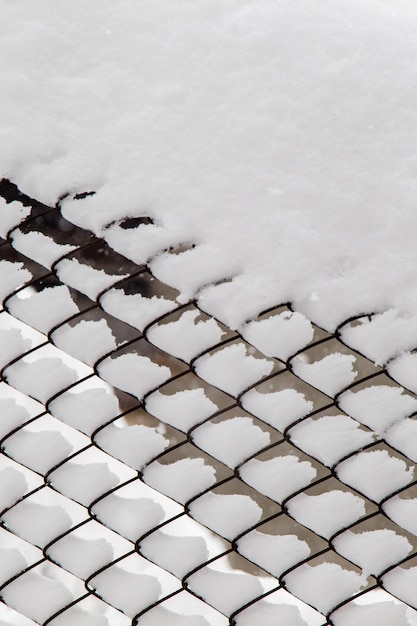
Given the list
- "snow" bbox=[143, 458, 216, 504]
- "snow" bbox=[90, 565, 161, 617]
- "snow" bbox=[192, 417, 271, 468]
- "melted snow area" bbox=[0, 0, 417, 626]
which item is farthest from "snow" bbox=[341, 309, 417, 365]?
"snow" bbox=[90, 565, 161, 617]

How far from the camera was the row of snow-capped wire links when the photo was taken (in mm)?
1355

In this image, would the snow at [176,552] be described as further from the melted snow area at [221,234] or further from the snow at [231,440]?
the snow at [231,440]

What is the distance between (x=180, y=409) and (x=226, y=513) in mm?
285

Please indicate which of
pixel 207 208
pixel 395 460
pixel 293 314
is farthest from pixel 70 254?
pixel 395 460

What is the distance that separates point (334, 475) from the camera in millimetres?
1376

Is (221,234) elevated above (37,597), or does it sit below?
above

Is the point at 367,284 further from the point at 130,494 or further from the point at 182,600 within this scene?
the point at 182,600

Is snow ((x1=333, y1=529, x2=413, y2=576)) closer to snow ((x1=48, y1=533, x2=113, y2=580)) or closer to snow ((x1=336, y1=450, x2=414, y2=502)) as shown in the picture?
snow ((x1=336, y1=450, x2=414, y2=502))

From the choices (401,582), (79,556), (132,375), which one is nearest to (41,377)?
(132,375)

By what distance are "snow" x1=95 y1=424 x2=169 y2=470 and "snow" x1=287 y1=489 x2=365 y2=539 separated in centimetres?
30

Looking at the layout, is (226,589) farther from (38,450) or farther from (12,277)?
(12,277)

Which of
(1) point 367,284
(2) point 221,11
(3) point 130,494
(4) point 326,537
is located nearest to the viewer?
(1) point 367,284

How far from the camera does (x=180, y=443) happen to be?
1.40m

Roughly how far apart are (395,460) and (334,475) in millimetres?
127
